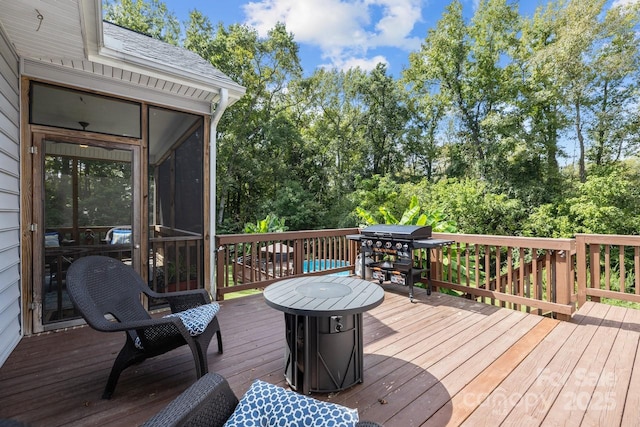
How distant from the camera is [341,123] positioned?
15.5 meters

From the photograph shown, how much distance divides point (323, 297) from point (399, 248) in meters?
2.45

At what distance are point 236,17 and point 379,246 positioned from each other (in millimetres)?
11869

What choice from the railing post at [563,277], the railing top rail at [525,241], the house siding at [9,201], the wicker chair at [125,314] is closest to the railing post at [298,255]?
the railing top rail at [525,241]

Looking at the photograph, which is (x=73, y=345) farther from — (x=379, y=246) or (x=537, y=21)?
(x=537, y=21)

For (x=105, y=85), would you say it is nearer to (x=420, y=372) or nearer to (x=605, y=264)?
(x=420, y=372)

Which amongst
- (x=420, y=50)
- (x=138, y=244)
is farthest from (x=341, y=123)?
(x=138, y=244)

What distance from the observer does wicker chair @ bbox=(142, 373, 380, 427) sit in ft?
3.56

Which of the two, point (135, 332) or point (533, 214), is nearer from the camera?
point (135, 332)

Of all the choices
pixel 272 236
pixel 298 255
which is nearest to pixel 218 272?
pixel 272 236

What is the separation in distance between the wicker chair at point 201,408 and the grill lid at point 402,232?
3295 millimetres

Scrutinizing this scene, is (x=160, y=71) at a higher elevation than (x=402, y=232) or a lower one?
higher

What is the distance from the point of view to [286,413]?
1.27 m

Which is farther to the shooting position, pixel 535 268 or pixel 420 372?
pixel 535 268

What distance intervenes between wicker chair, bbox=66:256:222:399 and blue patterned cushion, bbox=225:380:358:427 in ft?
3.34
